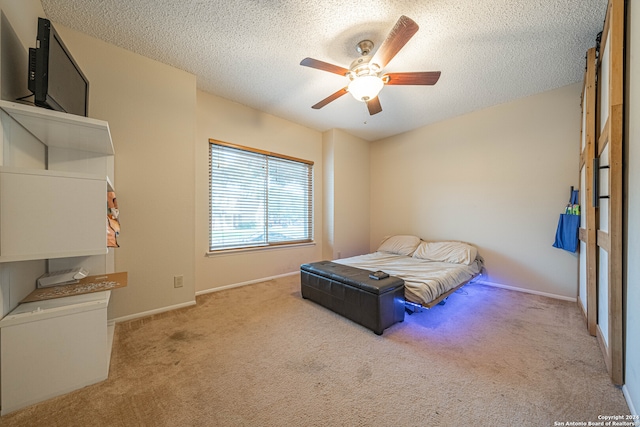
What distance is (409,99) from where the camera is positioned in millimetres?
3203

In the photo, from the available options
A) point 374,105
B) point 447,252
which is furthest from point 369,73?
point 447,252

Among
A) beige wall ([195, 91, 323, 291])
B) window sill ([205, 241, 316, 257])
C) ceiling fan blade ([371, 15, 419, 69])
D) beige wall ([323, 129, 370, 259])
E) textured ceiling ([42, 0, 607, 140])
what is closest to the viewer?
ceiling fan blade ([371, 15, 419, 69])

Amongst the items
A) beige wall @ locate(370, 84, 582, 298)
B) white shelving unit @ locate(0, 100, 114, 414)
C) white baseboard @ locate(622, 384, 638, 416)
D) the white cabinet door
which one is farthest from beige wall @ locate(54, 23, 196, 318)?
beige wall @ locate(370, 84, 582, 298)

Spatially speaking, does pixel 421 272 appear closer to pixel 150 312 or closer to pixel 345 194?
pixel 345 194

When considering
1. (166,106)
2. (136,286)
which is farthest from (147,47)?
(136,286)

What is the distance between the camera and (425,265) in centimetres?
315

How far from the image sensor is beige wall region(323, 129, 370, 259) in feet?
14.4

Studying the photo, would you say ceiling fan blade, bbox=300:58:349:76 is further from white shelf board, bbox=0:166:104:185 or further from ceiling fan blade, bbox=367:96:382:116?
white shelf board, bbox=0:166:104:185

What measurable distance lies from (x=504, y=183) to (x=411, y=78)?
2.39 m

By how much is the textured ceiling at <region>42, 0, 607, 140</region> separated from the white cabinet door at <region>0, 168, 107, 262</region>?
5.07ft

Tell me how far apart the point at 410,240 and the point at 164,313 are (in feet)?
12.2

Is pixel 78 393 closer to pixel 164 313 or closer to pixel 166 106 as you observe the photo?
pixel 164 313

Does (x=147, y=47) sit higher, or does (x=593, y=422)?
(x=147, y=47)

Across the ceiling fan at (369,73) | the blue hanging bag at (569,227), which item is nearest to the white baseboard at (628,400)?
the blue hanging bag at (569,227)
